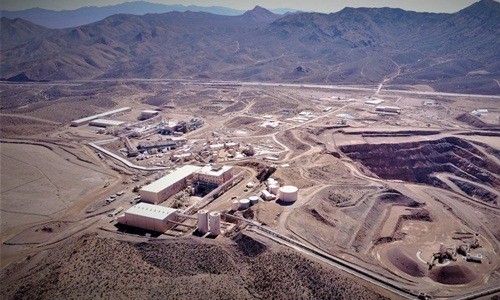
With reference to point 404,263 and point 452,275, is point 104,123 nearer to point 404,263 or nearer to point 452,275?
point 404,263

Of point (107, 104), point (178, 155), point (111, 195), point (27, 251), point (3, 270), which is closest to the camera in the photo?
point (3, 270)

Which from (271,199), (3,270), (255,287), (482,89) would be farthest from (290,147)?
(482,89)

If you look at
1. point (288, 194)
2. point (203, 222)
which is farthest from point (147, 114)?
point (203, 222)

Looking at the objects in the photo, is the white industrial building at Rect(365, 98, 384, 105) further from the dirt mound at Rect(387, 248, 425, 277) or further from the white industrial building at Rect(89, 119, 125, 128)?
the dirt mound at Rect(387, 248, 425, 277)

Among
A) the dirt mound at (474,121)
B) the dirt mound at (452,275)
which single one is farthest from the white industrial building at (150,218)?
the dirt mound at (474,121)

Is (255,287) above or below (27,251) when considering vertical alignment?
above

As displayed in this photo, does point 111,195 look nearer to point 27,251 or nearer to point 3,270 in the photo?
point 27,251

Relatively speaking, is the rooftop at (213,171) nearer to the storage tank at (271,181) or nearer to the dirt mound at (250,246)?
the storage tank at (271,181)
